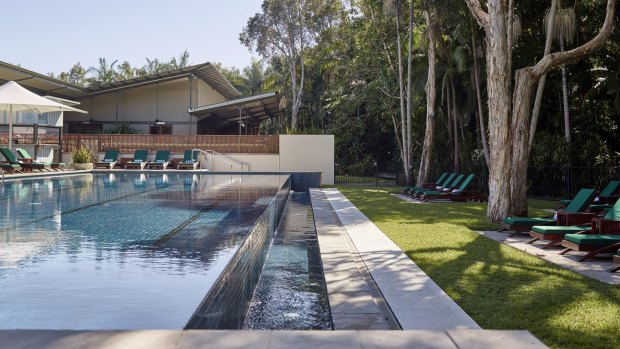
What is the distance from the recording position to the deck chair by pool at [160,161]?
93.9 ft

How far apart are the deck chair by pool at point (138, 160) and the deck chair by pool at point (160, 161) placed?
394 mm

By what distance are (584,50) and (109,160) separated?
2278cm

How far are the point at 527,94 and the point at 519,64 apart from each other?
9100 mm

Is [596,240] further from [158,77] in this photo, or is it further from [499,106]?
[158,77]

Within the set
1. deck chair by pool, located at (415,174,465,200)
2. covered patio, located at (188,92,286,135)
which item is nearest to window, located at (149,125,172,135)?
covered patio, located at (188,92,286,135)

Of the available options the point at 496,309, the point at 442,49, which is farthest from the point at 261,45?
the point at 496,309

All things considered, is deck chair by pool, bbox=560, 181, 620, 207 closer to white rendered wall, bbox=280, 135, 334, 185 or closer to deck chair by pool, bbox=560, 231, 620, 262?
deck chair by pool, bbox=560, 231, 620, 262

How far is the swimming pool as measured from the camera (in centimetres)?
407

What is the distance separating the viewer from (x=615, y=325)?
4617 mm

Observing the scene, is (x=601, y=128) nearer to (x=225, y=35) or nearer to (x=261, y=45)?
(x=261, y=45)

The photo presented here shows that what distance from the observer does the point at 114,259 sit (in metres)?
5.89

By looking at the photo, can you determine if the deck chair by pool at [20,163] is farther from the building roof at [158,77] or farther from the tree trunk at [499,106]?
the tree trunk at [499,106]

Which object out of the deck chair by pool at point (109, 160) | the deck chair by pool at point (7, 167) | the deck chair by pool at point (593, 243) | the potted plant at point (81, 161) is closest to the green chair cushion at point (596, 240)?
the deck chair by pool at point (593, 243)

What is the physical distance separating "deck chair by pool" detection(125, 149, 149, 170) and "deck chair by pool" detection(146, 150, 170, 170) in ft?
1.29
